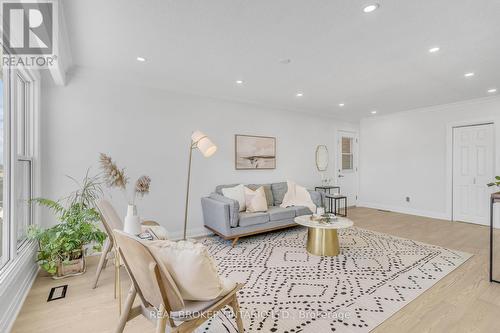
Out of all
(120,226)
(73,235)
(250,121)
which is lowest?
(73,235)

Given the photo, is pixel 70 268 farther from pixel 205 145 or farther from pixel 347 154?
pixel 347 154

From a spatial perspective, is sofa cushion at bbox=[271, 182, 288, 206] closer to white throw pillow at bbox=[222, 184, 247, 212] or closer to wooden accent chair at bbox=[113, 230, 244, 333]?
white throw pillow at bbox=[222, 184, 247, 212]

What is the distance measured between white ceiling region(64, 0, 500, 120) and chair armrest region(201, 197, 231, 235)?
5.93 feet

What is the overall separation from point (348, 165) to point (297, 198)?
8.94 ft

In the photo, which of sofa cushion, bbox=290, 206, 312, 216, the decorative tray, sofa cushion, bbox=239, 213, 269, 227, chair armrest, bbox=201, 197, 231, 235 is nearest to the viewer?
the decorative tray

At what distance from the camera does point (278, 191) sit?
4773 mm

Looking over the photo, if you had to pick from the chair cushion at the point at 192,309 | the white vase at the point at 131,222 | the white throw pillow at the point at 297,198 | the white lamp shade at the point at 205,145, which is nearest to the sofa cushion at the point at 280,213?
the white throw pillow at the point at 297,198

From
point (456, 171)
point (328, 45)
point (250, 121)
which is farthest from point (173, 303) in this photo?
point (456, 171)

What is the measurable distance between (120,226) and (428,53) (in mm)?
3621

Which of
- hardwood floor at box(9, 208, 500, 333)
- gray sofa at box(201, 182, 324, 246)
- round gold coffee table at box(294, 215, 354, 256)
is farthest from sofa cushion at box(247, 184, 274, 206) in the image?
hardwood floor at box(9, 208, 500, 333)

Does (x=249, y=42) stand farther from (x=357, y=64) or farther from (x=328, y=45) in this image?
(x=357, y=64)


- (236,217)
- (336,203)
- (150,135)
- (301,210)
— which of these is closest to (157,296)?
(236,217)

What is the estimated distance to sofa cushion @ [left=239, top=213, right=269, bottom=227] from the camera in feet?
11.9

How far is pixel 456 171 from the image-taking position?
499 cm
